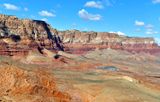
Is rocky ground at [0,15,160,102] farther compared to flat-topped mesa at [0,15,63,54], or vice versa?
flat-topped mesa at [0,15,63,54]

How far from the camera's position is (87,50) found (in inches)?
7795

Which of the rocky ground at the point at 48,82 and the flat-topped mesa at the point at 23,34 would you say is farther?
the flat-topped mesa at the point at 23,34

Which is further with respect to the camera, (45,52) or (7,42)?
(45,52)

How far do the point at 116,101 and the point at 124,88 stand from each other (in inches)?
382

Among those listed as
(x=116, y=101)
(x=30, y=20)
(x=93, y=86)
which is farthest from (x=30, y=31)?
(x=116, y=101)

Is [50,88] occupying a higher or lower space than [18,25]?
lower

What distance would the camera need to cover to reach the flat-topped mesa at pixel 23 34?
133750 mm

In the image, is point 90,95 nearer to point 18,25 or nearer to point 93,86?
point 93,86

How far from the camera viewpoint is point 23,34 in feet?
466

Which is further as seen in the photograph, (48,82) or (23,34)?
(23,34)

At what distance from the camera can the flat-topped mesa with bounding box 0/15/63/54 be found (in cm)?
13375

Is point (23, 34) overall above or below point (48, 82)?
above

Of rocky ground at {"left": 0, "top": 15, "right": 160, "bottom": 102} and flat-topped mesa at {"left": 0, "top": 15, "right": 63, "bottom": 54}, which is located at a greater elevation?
flat-topped mesa at {"left": 0, "top": 15, "right": 63, "bottom": 54}

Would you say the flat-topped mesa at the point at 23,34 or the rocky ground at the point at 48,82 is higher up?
the flat-topped mesa at the point at 23,34
